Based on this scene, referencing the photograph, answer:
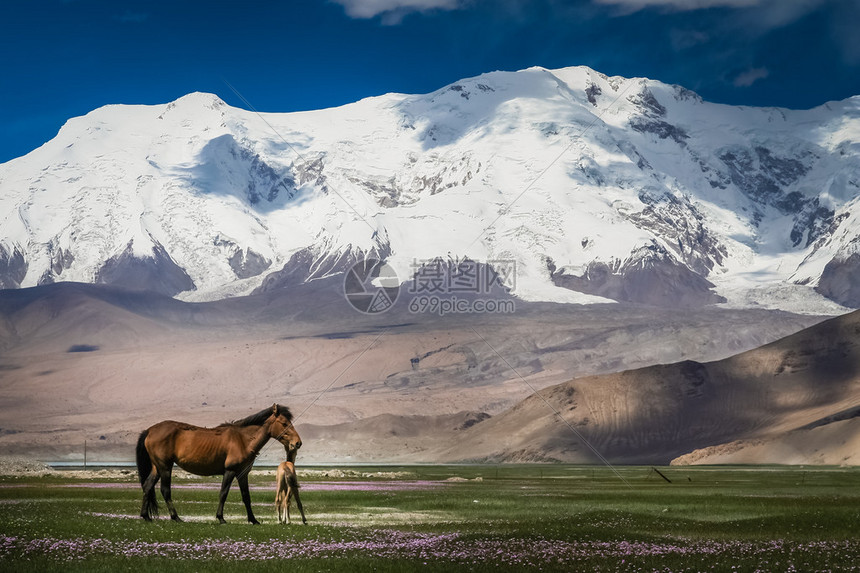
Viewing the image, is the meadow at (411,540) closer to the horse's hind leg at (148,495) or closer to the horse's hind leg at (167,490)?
the horse's hind leg at (167,490)

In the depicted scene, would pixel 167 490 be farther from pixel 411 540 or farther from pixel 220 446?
pixel 411 540

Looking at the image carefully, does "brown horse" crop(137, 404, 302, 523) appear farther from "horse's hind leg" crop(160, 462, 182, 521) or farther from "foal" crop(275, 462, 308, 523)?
"foal" crop(275, 462, 308, 523)

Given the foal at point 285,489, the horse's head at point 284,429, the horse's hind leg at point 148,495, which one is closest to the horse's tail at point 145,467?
the horse's hind leg at point 148,495

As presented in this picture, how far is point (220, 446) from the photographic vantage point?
35.7m

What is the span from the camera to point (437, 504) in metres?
54.5

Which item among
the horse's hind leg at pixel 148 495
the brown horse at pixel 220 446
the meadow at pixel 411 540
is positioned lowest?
the meadow at pixel 411 540

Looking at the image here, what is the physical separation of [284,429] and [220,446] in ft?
6.99

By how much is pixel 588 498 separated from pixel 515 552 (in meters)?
36.8

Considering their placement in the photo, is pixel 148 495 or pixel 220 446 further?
pixel 148 495

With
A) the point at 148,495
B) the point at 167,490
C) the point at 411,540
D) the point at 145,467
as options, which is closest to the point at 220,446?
the point at 167,490

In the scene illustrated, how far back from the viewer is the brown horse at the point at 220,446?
35.6 meters

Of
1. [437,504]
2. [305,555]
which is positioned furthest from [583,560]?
[437,504]

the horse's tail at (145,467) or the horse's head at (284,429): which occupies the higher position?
the horse's head at (284,429)

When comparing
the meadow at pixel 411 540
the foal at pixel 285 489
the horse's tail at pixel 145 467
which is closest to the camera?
the meadow at pixel 411 540
